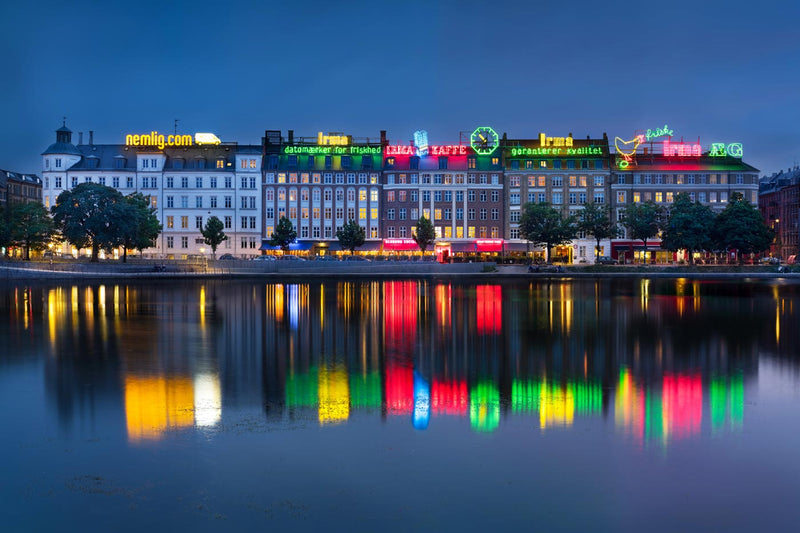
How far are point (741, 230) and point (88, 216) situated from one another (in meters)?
90.8

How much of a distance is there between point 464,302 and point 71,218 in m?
62.8

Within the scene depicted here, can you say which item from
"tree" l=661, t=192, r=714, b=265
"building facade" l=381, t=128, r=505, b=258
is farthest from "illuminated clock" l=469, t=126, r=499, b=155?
"tree" l=661, t=192, r=714, b=265

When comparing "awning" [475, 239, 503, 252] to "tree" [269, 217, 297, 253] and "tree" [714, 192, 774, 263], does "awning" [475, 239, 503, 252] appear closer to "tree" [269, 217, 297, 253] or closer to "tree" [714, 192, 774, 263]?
"tree" [269, 217, 297, 253]

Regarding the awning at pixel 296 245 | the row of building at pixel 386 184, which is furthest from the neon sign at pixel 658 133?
the awning at pixel 296 245

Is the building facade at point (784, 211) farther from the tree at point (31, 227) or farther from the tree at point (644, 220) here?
the tree at point (31, 227)

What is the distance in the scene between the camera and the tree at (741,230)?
103125mm

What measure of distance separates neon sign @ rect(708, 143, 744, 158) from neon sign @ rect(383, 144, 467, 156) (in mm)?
43334

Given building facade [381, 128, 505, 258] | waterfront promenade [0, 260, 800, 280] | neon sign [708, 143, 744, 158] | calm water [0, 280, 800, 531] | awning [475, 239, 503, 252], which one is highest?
neon sign [708, 143, 744, 158]

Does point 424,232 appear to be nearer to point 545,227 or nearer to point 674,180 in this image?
point 545,227

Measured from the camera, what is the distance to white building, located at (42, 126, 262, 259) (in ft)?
393

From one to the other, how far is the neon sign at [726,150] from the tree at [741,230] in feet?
65.9

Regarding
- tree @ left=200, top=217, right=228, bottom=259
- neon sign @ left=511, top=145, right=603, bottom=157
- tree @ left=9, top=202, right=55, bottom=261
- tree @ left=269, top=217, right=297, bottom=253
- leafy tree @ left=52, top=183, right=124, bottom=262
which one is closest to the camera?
leafy tree @ left=52, top=183, right=124, bottom=262

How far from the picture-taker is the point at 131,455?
14.8 metres

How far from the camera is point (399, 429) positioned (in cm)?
1700
